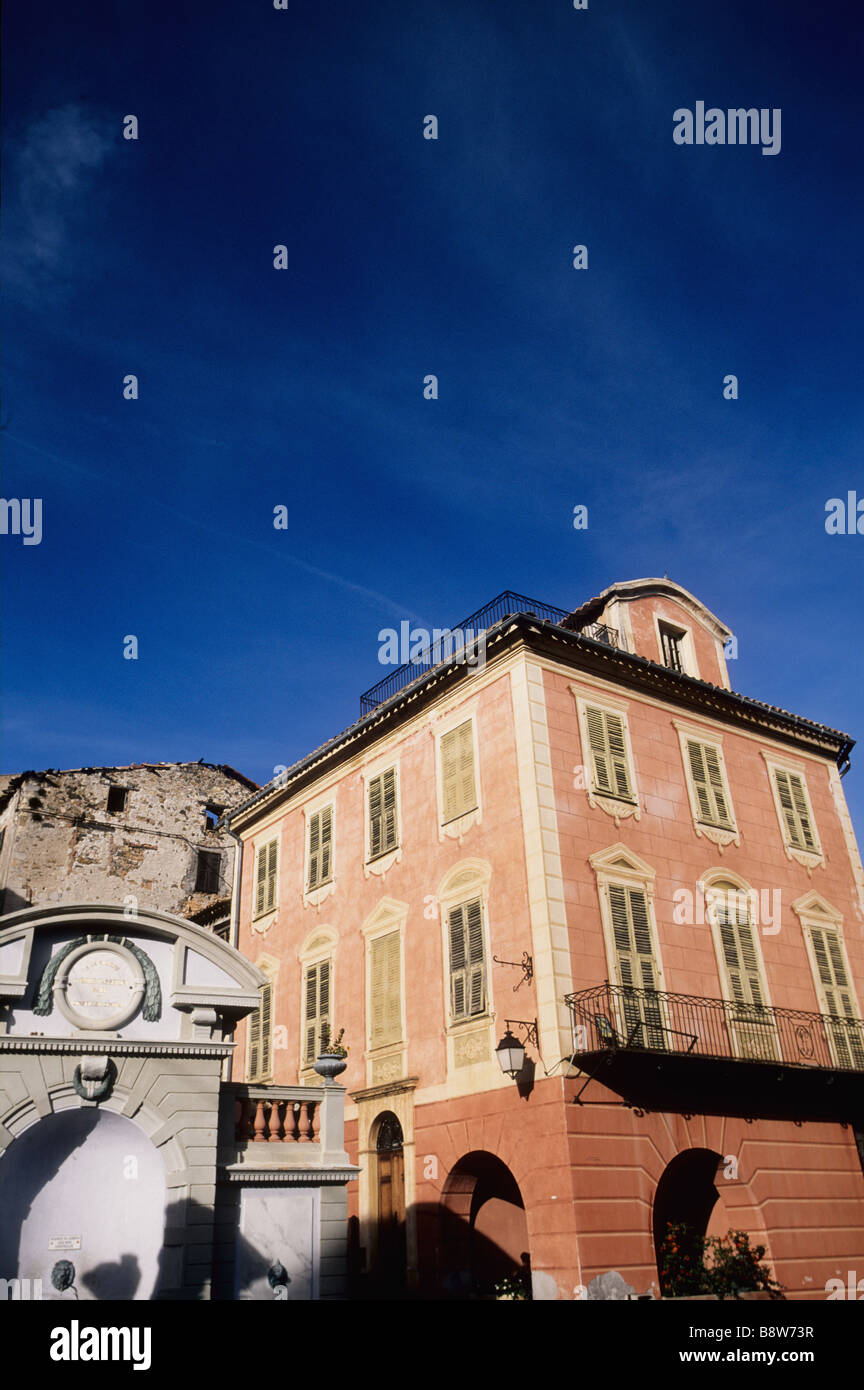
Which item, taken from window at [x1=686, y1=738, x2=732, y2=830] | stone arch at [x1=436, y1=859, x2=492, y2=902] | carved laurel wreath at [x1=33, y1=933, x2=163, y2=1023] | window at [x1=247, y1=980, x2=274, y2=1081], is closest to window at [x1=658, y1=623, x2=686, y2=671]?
window at [x1=686, y1=738, x2=732, y2=830]

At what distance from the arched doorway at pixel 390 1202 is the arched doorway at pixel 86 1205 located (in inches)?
309

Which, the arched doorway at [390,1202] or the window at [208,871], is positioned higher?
the window at [208,871]

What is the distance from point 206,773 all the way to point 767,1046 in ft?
66.7

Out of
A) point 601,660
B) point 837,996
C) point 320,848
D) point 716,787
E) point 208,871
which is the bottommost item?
point 837,996

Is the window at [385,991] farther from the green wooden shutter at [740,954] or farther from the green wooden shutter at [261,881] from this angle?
the green wooden shutter at [740,954]

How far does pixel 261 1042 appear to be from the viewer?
22984 millimetres

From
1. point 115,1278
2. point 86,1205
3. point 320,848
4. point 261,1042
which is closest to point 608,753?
point 320,848

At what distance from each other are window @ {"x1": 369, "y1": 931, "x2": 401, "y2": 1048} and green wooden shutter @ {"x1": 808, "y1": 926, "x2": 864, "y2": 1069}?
8083 mm

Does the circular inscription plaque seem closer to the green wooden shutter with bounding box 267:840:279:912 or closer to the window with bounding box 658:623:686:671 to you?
the green wooden shutter with bounding box 267:840:279:912

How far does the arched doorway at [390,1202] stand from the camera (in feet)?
58.9

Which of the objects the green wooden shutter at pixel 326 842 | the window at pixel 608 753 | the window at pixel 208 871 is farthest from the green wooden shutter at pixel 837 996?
the window at pixel 208 871

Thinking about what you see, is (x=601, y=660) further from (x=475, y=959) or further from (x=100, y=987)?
(x=100, y=987)

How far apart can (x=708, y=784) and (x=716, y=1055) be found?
18.8 feet
